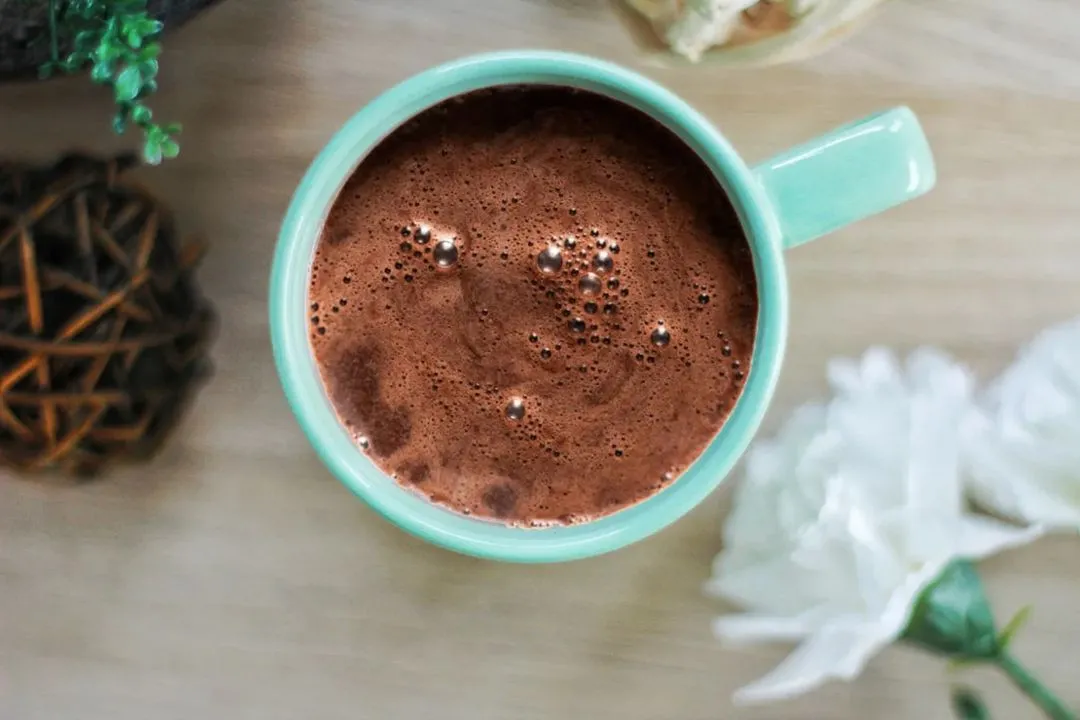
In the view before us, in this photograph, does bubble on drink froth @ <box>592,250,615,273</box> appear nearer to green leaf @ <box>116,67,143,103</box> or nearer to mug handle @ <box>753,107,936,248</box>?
mug handle @ <box>753,107,936,248</box>

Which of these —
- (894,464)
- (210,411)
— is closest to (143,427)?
Answer: (210,411)

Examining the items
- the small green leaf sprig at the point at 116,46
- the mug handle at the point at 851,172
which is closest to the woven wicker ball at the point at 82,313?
the small green leaf sprig at the point at 116,46

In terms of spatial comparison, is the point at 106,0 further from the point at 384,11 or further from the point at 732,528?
the point at 732,528

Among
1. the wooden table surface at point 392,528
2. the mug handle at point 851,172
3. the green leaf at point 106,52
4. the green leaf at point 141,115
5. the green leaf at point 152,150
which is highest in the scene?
the green leaf at point 106,52

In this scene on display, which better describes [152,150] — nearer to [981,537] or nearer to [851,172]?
[851,172]

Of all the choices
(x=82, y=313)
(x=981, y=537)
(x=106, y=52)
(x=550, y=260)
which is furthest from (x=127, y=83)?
(x=981, y=537)

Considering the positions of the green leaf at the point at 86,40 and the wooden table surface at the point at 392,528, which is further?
the wooden table surface at the point at 392,528

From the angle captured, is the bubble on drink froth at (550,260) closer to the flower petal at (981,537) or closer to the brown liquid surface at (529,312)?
the brown liquid surface at (529,312)
